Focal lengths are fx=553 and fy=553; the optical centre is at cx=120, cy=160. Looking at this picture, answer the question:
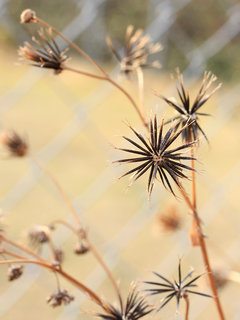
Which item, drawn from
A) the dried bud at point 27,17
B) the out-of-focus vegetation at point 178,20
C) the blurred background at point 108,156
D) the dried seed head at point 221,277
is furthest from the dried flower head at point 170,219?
the out-of-focus vegetation at point 178,20

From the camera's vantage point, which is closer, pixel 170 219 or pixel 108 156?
pixel 170 219

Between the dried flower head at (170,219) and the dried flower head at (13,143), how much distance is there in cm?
8

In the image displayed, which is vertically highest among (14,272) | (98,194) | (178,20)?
(178,20)

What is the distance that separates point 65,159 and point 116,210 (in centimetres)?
24

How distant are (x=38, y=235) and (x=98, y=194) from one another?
1.79ft

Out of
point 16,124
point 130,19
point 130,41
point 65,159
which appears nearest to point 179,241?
point 130,41

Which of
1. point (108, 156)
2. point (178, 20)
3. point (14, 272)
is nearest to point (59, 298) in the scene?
point (14, 272)

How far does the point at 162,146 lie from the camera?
0.13 m

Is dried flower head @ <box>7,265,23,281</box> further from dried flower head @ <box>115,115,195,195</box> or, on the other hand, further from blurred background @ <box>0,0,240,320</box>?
blurred background @ <box>0,0,240,320</box>

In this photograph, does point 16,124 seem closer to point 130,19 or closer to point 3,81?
point 3,81

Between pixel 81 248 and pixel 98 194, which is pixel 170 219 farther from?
pixel 98 194

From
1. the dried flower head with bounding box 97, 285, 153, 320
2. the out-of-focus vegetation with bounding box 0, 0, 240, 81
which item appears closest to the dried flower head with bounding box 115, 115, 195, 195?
the dried flower head with bounding box 97, 285, 153, 320

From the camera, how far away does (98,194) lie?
0.74 meters

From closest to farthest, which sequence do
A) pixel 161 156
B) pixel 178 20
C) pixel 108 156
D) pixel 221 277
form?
1. pixel 161 156
2. pixel 221 277
3. pixel 108 156
4. pixel 178 20
